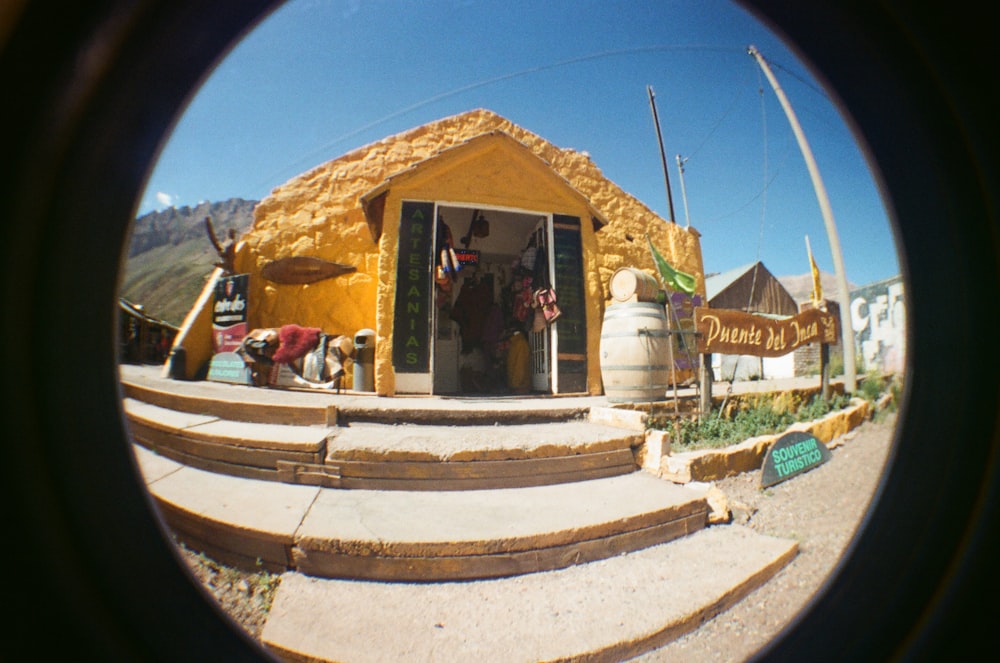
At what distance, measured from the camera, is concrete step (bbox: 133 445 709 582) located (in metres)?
1.28

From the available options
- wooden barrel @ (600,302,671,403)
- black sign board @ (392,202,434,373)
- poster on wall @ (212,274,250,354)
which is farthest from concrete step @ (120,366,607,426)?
black sign board @ (392,202,434,373)

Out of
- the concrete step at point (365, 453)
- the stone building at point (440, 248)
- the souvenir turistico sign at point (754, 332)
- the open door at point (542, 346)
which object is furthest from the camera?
the open door at point (542, 346)

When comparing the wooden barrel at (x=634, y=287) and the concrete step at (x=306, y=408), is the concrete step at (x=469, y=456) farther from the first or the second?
the wooden barrel at (x=634, y=287)

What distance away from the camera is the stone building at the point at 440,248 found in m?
3.85

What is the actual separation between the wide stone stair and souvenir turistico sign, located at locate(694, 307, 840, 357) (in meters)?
1.34

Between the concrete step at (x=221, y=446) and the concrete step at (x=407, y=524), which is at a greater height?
the concrete step at (x=221, y=446)

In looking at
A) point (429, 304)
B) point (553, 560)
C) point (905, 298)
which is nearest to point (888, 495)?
point (905, 298)

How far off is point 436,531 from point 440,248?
11.9ft

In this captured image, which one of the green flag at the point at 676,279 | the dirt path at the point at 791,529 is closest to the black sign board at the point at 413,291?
the green flag at the point at 676,279

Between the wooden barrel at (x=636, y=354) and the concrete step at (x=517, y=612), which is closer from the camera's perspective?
the concrete step at (x=517, y=612)

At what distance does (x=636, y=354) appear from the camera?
10.1 ft

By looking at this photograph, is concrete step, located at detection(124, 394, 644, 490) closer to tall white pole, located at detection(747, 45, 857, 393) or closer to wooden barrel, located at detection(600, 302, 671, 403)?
wooden barrel, located at detection(600, 302, 671, 403)

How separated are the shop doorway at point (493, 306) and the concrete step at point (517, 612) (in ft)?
9.51

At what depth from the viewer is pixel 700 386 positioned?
3.21 m
